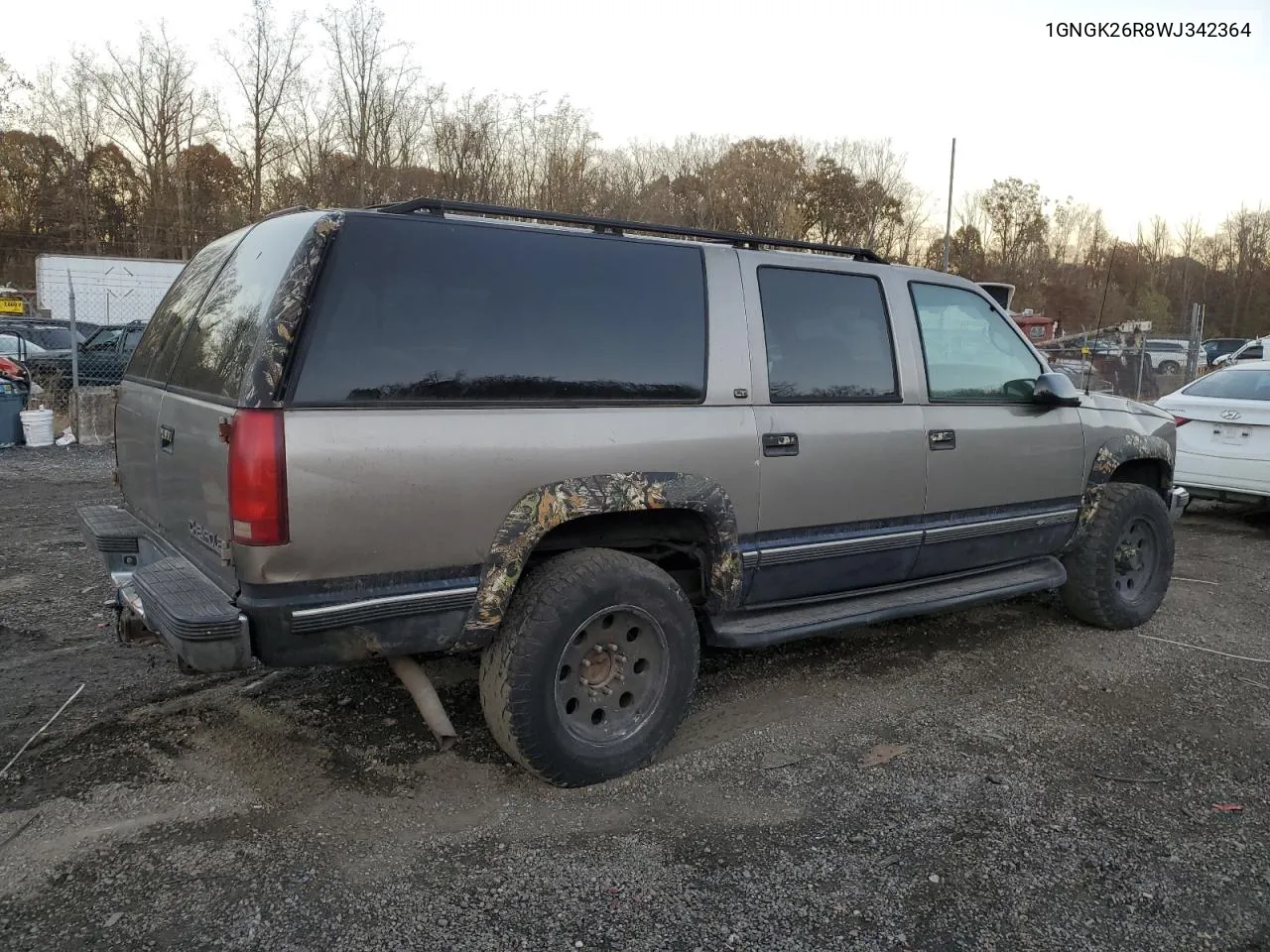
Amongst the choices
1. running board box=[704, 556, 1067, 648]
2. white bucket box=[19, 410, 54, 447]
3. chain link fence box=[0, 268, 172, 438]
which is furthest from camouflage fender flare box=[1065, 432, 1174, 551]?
white bucket box=[19, 410, 54, 447]

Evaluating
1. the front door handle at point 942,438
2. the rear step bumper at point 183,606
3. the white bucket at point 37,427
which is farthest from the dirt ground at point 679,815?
the white bucket at point 37,427

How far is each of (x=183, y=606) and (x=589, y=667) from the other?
4.40ft

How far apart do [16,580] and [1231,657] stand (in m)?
6.83

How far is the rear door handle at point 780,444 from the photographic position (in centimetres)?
362

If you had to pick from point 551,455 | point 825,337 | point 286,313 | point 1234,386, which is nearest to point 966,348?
point 825,337

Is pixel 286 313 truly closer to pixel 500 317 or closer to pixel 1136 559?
pixel 500 317

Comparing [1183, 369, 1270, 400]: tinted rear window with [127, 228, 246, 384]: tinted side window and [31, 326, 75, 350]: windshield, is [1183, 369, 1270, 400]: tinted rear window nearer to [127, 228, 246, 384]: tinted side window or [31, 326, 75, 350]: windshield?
[127, 228, 246, 384]: tinted side window

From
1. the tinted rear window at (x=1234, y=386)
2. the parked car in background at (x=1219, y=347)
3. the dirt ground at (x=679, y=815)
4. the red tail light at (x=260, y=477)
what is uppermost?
the parked car in background at (x=1219, y=347)

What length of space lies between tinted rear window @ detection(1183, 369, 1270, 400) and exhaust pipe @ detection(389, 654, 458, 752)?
785 cm

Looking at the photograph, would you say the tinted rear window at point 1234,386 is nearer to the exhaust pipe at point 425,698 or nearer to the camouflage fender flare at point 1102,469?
the camouflage fender flare at point 1102,469

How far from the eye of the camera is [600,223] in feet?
11.6

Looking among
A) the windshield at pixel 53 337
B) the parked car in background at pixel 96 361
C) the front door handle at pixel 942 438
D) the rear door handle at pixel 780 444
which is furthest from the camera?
the windshield at pixel 53 337

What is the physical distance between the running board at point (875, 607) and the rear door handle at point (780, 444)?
67 cm

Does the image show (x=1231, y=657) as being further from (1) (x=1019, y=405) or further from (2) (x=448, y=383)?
(2) (x=448, y=383)
